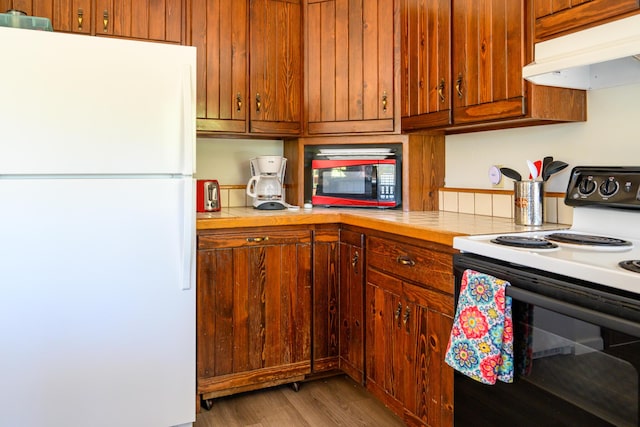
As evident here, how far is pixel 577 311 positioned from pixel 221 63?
2.11 metres

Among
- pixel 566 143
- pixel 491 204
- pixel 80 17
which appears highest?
pixel 80 17

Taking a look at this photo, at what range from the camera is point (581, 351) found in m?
1.22

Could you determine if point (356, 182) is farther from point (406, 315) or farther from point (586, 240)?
point (586, 240)

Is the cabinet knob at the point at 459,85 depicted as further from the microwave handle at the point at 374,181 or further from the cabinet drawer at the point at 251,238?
the cabinet drawer at the point at 251,238

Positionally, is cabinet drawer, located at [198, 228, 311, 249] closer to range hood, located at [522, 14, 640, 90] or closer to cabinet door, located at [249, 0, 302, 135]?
cabinet door, located at [249, 0, 302, 135]

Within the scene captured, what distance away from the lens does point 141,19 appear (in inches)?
97.7

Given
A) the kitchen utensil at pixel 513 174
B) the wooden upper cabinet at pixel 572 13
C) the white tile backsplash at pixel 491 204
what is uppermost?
the wooden upper cabinet at pixel 572 13

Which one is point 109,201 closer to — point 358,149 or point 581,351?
point 358,149

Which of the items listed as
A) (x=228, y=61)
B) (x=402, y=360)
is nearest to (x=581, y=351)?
(x=402, y=360)

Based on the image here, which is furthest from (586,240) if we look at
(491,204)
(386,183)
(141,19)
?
(141,19)

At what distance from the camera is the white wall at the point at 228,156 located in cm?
293

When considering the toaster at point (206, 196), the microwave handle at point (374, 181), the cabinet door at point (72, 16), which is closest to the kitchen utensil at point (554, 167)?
the microwave handle at point (374, 181)

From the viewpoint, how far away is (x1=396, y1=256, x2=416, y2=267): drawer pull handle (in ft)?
6.54

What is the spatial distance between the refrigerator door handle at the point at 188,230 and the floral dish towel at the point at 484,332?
1.09 metres
